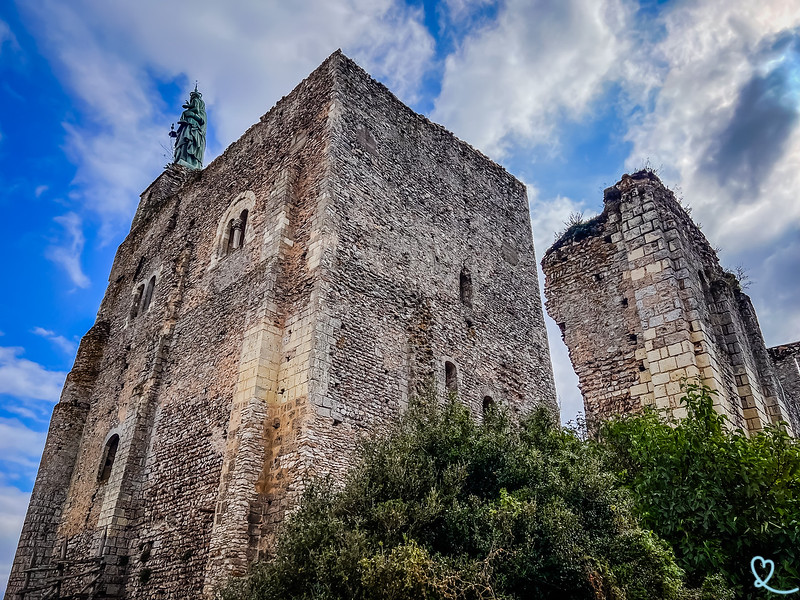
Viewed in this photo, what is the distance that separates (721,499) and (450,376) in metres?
6.40

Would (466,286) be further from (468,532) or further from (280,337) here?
(468,532)

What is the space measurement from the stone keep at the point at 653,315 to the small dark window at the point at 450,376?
7.99 feet

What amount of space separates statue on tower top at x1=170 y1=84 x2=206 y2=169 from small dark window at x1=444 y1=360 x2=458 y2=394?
21178 millimetres

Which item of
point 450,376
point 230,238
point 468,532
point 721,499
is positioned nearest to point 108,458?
point 230,238

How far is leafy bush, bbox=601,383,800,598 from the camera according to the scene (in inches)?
275

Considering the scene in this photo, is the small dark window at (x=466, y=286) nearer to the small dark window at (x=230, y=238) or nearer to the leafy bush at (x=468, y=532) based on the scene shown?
the small dark window at (x=230, y=238)

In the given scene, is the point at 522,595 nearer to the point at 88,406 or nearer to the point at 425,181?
the point at 425,181

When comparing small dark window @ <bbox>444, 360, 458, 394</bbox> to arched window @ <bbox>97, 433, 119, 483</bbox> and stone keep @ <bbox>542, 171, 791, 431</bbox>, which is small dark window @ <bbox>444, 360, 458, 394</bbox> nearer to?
stone keep @ <bbox>542, 171, 791, 431</bbox>

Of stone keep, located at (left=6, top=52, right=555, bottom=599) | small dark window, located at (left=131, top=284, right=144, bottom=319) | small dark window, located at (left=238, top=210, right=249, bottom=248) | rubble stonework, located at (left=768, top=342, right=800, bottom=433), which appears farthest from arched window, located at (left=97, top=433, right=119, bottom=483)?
rubble stonework, located at (left=768, top=342, right=800, bottom=433)

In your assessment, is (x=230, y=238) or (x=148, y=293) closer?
(x=230, y=238)

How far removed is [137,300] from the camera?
1845 centimetres

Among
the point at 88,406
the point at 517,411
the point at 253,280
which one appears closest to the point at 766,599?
Answer: the point at 517,411

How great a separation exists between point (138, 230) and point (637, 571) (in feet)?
63.1

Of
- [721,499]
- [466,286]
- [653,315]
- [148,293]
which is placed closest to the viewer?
[721,499]
